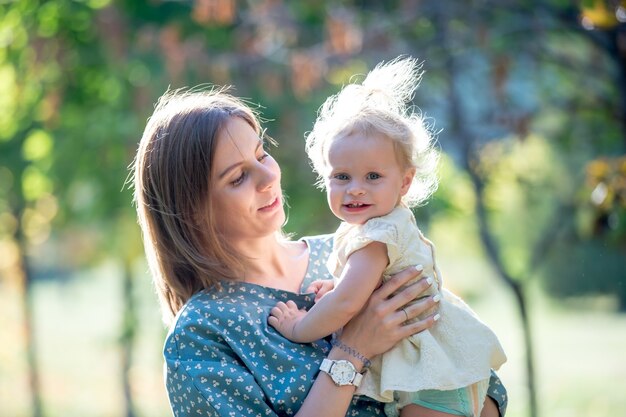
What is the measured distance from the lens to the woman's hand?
2375mm

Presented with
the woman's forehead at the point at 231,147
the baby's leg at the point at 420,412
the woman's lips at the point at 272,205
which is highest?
the woman's forehead at the point at 231,147

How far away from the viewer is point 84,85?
410 inches

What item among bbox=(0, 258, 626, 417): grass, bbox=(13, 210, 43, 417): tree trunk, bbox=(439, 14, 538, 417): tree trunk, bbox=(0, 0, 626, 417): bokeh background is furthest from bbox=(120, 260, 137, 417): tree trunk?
bbox=(439, 14, 538, 417): tree trunk

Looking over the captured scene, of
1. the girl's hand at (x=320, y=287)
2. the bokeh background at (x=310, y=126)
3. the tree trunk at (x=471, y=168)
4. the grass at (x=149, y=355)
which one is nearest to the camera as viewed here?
the girl's hand at (x=320, y=287)

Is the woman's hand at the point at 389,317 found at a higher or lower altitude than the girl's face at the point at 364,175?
lower

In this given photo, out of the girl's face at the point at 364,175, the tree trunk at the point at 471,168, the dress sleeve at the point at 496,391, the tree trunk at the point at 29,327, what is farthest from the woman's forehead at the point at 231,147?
the tree trunk at the point at 29,327

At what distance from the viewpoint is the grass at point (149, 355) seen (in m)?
11.3

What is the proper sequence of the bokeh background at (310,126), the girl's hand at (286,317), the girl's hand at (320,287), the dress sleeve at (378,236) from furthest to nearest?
the bokeh background at (310,126) → the girl's hand at (320,287) → the girl's hand at (286,317) → the dress sleeve at (378,236)

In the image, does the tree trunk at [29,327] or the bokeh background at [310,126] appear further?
the tree trunk at [29,327]

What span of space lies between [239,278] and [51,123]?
281 inches

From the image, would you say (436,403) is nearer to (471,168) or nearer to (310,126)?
(471,168)

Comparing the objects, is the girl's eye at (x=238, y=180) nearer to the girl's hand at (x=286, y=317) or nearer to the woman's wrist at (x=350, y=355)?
the girl's hand at (x=286, y=317)

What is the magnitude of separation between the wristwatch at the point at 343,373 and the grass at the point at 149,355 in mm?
8078

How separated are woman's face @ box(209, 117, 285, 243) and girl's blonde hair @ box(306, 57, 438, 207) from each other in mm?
132
